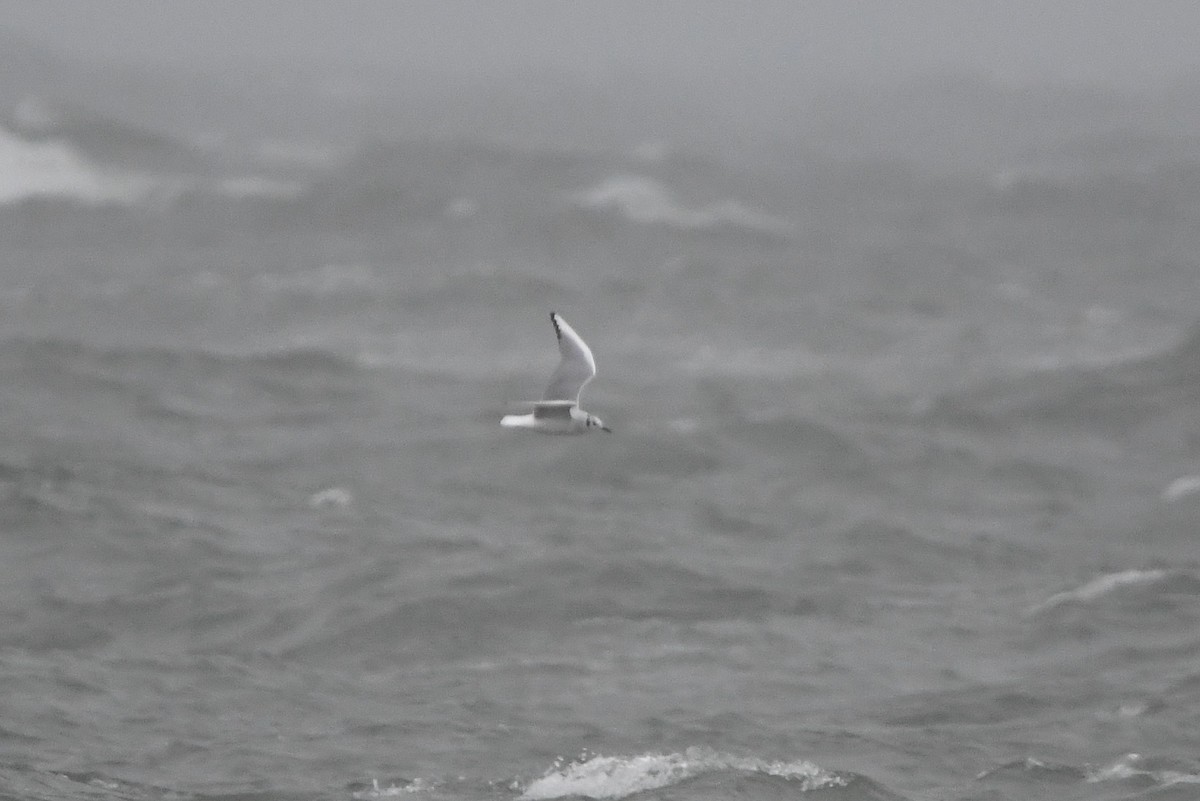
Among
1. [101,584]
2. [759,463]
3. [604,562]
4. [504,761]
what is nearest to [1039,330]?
[759,463]

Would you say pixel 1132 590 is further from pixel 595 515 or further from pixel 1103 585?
pixel 595 515

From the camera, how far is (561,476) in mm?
46750

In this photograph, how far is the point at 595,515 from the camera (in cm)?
4391

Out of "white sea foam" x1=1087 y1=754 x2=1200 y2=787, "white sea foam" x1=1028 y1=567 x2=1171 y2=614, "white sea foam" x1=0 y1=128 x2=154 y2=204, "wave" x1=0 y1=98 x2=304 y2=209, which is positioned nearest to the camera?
"white sea foam" x1=1087 y1=754 x2=1200 y2=787

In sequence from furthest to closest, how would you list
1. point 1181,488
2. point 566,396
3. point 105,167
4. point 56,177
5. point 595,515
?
point 105,167 → point 56,177 → point 1181,488 → point 595,515 → point 566,396

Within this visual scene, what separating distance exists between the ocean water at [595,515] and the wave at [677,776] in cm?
6

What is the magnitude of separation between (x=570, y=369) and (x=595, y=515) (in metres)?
16.9

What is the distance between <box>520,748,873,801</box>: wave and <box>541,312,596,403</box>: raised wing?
4.28m

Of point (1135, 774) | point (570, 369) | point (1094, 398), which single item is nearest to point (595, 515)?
point (1094, 398)

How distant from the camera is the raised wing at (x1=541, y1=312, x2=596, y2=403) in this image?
1057 inches

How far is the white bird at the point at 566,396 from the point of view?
26.5 meters

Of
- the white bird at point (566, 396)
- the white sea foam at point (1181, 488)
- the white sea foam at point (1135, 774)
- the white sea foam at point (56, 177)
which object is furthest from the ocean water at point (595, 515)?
the white sea foam at point (56, 177)

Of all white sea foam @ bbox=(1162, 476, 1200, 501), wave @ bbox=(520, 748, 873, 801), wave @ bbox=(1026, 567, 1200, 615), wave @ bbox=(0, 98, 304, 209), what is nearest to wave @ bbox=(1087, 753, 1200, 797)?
wave @ bbox=(520, 748, 873, 801)

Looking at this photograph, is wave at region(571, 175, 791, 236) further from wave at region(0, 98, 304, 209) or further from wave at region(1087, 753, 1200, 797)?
wave at region(1087, 753, 1200, 797)
